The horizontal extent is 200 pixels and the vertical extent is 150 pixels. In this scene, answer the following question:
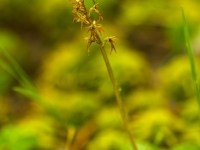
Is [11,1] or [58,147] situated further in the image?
[11,1]

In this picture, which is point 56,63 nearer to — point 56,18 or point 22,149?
point 56,18

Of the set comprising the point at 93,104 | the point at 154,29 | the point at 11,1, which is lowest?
the point at 93,104

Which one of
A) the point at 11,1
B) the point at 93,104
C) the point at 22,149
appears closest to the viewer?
the point at 22,149

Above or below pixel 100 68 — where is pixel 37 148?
below

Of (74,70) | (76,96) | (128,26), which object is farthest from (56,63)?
(128,26)

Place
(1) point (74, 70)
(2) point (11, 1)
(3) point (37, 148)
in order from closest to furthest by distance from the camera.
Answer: (3) point (37, 148)
(1) point (74, 70)
(2) point (11, 1)

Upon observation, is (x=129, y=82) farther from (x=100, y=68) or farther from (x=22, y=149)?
(x=22, y=149)
